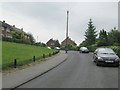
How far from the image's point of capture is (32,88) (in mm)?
10781

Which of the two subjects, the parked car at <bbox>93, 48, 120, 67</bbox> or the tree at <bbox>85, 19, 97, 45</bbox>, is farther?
the tree at <bbox>85, 19, 97, 45</bbox>

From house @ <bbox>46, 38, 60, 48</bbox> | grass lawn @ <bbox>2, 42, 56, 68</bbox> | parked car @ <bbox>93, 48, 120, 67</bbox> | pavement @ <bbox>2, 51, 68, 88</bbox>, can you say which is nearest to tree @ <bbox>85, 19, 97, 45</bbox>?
house @ <bbox>46, 38, 60, 48</bbox>

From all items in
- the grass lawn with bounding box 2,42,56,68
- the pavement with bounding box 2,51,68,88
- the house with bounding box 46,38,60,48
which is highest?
the house with bounding box 46,38,60,48

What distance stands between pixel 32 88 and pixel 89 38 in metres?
91.2

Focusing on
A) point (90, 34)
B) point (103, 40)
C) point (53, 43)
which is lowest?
point (53, 43)

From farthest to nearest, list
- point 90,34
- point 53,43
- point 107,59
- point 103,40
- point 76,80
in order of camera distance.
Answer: point 53,43, point 90,34, point 103,40, point 107,59, point 76,80

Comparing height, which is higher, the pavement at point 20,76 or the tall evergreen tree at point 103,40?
the tall evergreen tree at point 103,40

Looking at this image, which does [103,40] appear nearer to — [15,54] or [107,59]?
[15,54]

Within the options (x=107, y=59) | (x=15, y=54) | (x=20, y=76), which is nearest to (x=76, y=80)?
(x=20, y=76)

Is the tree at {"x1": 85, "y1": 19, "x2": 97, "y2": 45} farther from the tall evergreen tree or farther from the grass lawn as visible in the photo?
the grass lawn

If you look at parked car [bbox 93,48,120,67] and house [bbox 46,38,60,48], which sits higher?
house [bbox 46,38,60,48]

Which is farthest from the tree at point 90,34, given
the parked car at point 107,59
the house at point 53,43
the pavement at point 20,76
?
the pavement at point 20,76

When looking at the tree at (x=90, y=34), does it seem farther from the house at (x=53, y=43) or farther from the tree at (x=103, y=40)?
the house at (x=53, y=43)

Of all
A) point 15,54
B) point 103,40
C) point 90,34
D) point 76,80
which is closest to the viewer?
point 76,80
